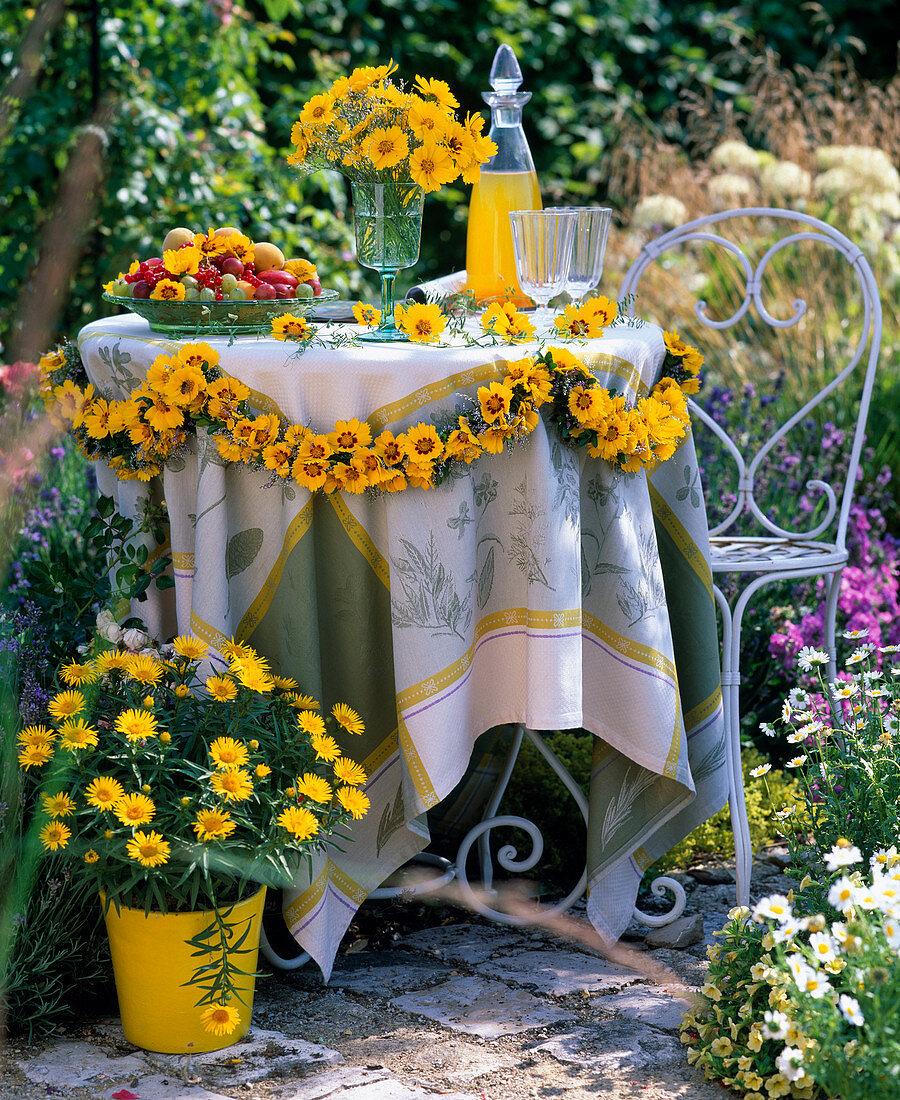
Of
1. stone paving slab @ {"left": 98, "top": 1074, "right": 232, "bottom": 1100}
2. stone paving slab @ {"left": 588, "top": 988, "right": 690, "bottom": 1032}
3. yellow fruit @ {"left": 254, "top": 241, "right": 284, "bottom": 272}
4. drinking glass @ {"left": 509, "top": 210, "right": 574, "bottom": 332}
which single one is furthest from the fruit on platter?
stone paving slab @ {"left": 588, "top": 988, "right": 690, "bottom": 1032}

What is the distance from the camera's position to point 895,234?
499 centimetres

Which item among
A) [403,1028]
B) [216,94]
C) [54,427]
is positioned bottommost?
[403,1028]

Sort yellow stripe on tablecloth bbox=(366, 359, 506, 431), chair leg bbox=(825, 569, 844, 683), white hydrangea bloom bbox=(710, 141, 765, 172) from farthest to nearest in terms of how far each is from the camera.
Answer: white hydrangea bloom bbox=(710, 141, 765, 172)
chair leg bbox=(825, 569, 844, 683)
yellow stripe on tablecloth bbox=(366, 359, 506, 431)

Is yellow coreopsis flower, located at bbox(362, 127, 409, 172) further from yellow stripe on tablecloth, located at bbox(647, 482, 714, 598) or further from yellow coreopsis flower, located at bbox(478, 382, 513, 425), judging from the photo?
yellow stripe on tablecloth, located at bbox(647, 482, 714, 598)

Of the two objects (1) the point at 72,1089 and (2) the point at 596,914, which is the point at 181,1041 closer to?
(1) the point at 72,1089

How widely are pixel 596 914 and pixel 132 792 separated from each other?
2.85 feet

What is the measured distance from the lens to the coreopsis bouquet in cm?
195

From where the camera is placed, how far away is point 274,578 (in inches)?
77.4

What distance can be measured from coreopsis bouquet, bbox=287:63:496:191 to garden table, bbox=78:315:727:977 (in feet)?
0.96

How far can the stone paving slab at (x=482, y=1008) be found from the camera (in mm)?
1948

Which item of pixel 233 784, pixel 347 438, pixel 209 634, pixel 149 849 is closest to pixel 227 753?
pixel 233 784

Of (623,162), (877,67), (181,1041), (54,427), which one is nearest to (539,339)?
(54,427)

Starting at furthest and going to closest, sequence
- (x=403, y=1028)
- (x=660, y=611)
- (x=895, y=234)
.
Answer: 1. (x=895, y=234)
2. (x=660, y=611)
3. (x=403, y=1028)

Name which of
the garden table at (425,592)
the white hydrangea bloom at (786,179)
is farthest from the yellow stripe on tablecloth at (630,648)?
the white hydrangea bloom at (786,179)
